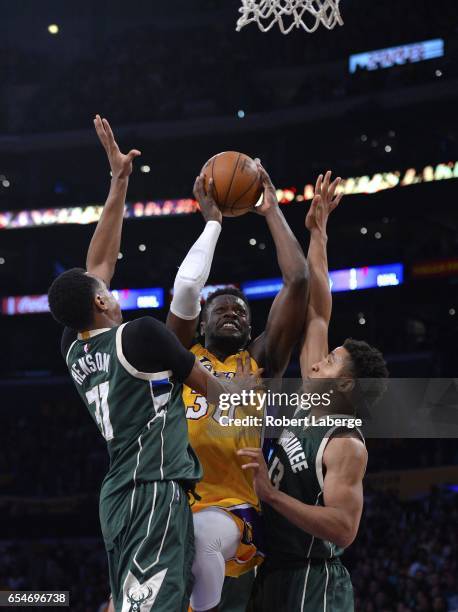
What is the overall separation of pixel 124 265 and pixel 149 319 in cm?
1866

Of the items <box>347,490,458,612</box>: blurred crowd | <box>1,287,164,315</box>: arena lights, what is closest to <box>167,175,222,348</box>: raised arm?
<box>347,490,458,612</box>: blurred crowd

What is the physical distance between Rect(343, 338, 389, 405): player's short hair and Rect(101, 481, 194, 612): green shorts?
959 millimetres

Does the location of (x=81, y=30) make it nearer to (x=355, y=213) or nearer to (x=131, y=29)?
(x=131, y=29)

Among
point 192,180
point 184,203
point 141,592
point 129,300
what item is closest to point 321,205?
point 141,592

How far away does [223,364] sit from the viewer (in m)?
4.09

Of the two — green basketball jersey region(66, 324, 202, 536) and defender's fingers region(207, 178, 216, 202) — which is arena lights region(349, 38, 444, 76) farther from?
green basketball jersey region(66, 324, 202, 536)

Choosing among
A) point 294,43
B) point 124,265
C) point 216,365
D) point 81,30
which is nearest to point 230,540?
point 216,365

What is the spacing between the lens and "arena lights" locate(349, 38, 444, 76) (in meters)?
20.1

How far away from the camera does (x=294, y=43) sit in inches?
872

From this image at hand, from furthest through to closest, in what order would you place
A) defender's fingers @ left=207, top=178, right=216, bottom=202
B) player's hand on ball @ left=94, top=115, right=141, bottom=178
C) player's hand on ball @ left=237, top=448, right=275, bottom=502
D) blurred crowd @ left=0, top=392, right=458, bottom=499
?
1. blurred crowd @ left=0, top=392, right=458, bottom=499
2. player's hand on ball @ left=94, top=115, right=141, bottom=178
3. defender's fingers @ left=207, top=178, right=216, bottom=202
4. player's hand on ball @ left=237, top=448, right=275, bottom=502

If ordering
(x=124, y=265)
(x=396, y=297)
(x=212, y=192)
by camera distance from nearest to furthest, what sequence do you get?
(x=212, y=192) → (x=396, y=297) → (x=124, y=265)

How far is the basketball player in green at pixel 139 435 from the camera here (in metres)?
3.13

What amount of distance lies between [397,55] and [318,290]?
17782 millimetres

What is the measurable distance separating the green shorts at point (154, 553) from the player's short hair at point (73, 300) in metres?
0.69
